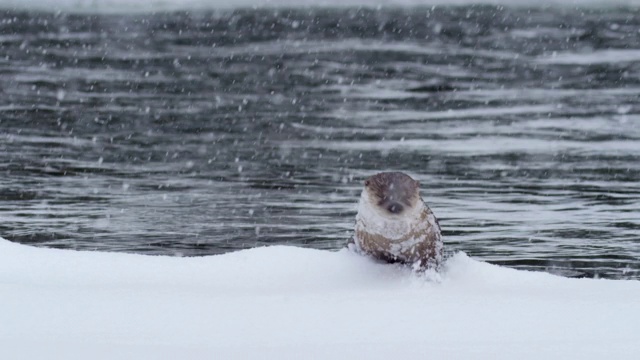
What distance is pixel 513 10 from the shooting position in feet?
89.2

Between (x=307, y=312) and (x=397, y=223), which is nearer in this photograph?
(x=307, y=312)

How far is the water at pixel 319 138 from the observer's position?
7375 millimetres

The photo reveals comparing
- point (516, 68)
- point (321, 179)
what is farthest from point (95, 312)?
point (516, 68)

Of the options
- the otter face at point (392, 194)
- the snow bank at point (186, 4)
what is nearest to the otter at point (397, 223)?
the otter face at point (392, 194)

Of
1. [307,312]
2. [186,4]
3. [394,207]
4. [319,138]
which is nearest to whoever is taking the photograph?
[307,312]

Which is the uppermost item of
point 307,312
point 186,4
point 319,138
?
point 186,4

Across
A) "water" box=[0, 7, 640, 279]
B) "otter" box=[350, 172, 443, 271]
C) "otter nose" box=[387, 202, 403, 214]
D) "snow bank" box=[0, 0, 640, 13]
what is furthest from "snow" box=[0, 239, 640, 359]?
"snow bank" box=[0, 0, 640, 13]

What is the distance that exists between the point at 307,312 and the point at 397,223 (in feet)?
3.95

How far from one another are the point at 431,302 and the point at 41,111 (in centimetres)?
1012

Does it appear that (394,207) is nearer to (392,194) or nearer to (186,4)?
(392,194)

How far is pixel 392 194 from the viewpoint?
4.66m

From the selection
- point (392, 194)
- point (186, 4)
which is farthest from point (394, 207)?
point (186, 4)

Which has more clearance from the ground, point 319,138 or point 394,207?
point 319,138

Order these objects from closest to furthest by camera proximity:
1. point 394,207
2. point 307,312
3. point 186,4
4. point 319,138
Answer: point 307,312, point 394,207, point 319,138, point 186,4
